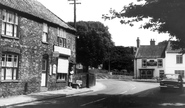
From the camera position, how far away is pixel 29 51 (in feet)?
62.3

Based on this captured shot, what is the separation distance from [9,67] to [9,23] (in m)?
3.00

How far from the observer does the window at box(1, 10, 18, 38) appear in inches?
654

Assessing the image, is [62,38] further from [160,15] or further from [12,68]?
[160,15]

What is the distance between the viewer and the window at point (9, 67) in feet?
54.2

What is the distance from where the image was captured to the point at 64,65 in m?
24.3

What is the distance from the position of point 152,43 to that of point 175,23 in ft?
176

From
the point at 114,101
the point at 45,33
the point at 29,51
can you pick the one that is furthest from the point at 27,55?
the point at 114,101

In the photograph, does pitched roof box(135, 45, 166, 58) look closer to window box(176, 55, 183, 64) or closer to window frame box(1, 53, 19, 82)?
window box(176, 55, 183, 64)

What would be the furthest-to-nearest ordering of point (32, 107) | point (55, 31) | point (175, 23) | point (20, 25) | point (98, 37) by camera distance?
point (98, 37)
point (55, 31)
point (20, 25)
point (175, 23)
point (32, 107)

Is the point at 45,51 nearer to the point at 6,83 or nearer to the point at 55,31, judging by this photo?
the point at 55,31

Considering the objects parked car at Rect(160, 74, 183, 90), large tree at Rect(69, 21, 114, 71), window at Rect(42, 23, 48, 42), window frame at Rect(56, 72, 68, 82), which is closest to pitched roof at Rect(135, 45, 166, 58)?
large tree at Rect(69, 21, 114, 71)

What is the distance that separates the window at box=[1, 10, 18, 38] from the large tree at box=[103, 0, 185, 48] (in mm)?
6924

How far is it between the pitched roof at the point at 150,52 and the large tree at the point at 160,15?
153 ft

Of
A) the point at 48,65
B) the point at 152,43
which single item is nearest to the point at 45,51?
the point at 48,65
